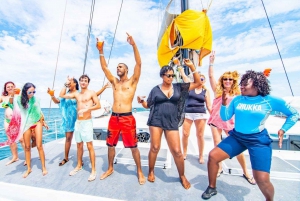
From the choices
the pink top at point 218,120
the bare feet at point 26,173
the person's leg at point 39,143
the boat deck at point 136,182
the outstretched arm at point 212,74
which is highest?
the outstretched arm at point 212,74

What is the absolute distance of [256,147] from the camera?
1796mm

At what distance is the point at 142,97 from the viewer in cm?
266

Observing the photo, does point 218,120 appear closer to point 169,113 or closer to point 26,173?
point 169,113

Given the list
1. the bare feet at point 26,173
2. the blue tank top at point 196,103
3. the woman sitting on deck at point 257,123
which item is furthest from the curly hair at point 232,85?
the bare feet at point 26,173

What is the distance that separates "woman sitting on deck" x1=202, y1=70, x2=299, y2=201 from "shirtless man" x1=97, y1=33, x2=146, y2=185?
1.41 metres

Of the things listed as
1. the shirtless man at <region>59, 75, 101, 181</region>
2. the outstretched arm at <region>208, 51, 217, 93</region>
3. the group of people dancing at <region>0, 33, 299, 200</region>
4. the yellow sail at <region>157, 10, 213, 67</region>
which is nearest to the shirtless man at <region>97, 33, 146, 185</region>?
the group of people dancing at <region>0, 33, 299, 200</region>

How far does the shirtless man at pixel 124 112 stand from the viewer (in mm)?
2609

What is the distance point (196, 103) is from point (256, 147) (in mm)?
1464

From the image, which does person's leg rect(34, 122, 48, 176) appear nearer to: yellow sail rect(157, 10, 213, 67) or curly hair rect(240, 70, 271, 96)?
curly hair rect(240, 70, 271, 96)

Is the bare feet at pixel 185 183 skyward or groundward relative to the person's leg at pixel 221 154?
groundward

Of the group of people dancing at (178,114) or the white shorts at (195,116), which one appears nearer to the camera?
the group of people dancing at (178,114)

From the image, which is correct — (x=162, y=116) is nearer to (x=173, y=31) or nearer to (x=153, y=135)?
(x=153, y=135)

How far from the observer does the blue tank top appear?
10.3ft

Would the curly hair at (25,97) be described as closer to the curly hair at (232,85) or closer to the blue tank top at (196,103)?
the blue tank top at (196,103)
